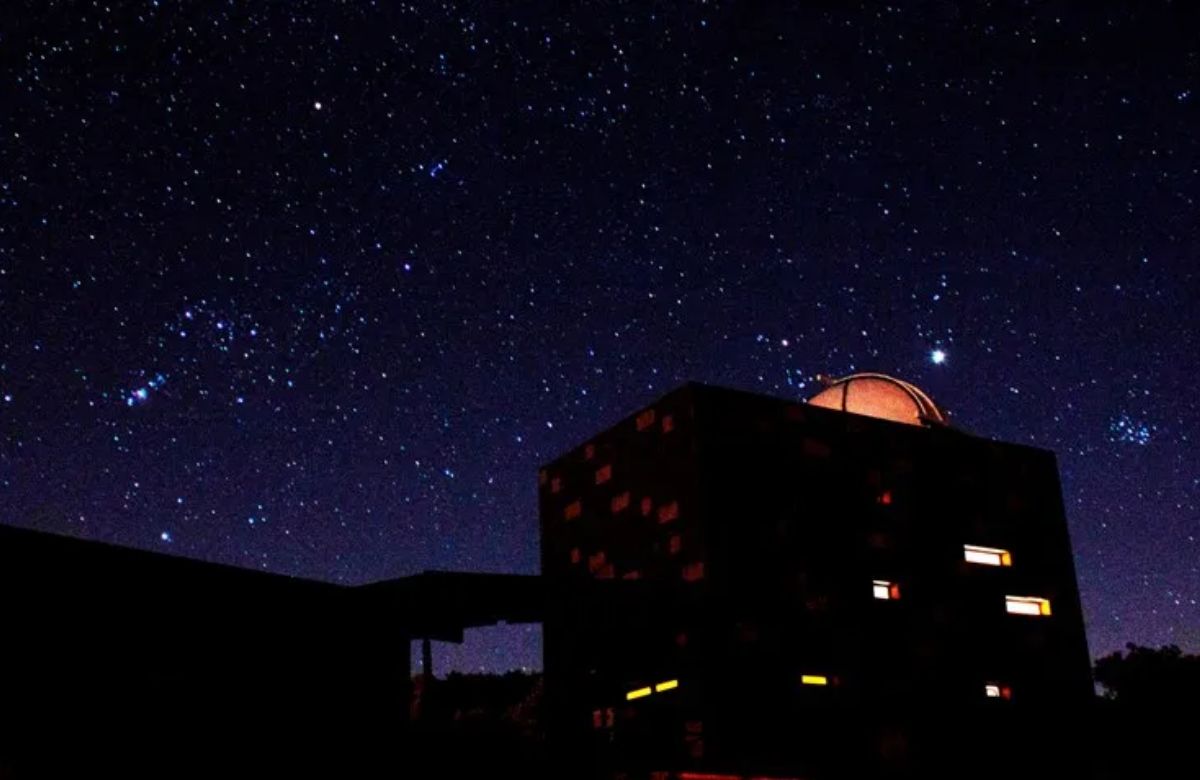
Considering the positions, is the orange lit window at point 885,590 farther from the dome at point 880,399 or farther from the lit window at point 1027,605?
the dome at point 880,399

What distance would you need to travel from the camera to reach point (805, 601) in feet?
63.1

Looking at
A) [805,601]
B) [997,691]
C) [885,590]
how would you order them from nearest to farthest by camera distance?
[805,601], [885,590], [997,691]

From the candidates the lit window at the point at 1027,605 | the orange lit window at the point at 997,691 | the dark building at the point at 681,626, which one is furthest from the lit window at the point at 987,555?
the orange lit window at the point at 997,691

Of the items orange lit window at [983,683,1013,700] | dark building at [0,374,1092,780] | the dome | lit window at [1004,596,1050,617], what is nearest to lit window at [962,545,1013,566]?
dark building at [0,374,1092,780]

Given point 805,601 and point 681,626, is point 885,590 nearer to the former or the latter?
point 805,601

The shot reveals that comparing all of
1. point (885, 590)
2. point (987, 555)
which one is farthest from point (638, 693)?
point (987, 555)

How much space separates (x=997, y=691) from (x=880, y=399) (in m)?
6.76

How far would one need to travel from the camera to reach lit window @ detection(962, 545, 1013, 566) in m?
22.0

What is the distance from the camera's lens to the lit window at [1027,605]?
22.2 m

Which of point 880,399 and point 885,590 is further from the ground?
point 880,399

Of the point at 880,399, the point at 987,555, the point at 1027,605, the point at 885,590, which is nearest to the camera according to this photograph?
the point at 885,590

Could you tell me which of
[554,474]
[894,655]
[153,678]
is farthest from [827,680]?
[153,678]

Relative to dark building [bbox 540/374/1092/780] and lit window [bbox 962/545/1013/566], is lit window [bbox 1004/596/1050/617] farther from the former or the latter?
Result: lit window [bbox 962/545/1013/566]

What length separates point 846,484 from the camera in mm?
20641
